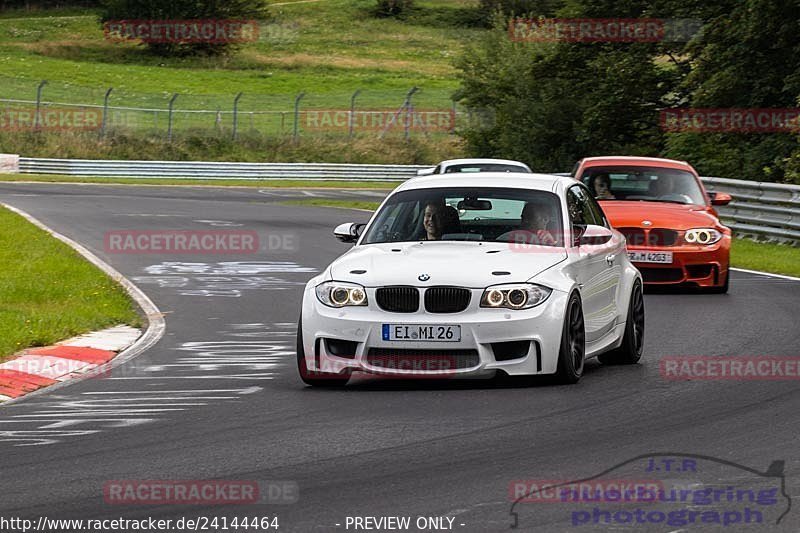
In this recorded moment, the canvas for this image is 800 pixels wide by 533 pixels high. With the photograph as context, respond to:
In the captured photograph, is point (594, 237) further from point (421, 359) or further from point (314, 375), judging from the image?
point (314, 375)

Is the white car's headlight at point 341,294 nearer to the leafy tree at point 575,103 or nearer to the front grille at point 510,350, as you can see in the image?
the front grille at point 510,350

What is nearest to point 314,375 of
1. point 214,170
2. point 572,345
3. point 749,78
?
point 572,345

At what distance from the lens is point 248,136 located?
203ft

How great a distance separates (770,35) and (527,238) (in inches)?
905

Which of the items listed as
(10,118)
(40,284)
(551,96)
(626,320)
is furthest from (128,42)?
(626,320)

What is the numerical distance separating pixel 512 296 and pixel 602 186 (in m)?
9.30

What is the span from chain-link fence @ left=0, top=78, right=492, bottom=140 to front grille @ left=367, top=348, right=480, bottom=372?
4232cm

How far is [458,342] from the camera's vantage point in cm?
1009

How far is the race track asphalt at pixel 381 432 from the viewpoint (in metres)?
6.94

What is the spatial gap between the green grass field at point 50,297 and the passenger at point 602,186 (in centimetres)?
602
